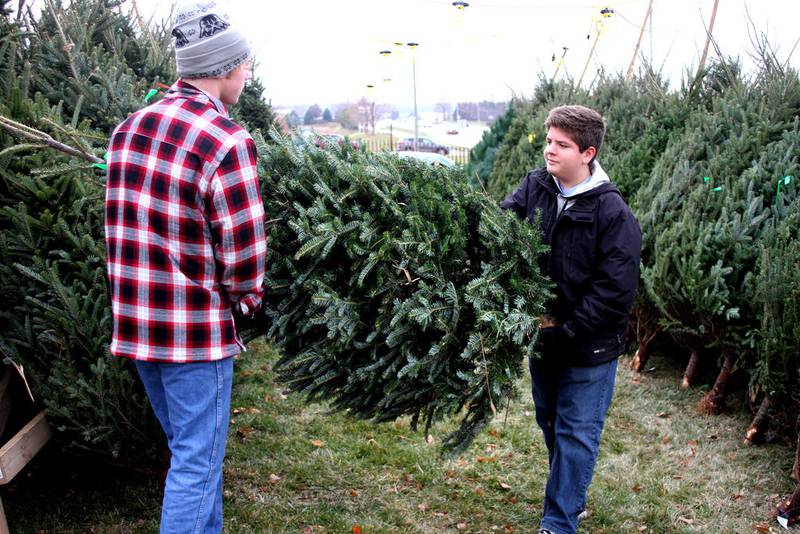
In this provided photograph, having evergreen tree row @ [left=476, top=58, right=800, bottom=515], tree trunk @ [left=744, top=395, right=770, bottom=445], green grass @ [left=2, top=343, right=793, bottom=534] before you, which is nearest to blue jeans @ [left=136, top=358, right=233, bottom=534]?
green grass @ [left=2, top=343, right=793, bottom=534]

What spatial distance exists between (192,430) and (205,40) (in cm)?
137

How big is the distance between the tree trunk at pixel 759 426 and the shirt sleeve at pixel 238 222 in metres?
3.65

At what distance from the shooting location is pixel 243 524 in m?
3.69

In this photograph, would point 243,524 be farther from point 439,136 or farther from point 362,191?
point 439,136

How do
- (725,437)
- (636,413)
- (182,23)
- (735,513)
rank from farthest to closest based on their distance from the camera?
1. (636,413)
2. (725,437)
3. (735,513)
4. (182,23)

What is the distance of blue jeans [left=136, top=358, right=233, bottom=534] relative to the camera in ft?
8.12

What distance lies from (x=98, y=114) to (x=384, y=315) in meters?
2.56

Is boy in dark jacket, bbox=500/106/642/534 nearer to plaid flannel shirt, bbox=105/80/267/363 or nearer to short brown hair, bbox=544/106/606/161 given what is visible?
short brown hair, bbox=544/106/606/161

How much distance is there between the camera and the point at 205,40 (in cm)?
235

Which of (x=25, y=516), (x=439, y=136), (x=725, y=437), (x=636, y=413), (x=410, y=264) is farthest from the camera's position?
(x=439, y=136)

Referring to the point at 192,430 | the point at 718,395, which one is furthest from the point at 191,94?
the point at 718,395

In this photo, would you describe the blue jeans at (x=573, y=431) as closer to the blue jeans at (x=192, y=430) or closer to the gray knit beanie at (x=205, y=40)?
the blue jeans at (x=192, y=430)

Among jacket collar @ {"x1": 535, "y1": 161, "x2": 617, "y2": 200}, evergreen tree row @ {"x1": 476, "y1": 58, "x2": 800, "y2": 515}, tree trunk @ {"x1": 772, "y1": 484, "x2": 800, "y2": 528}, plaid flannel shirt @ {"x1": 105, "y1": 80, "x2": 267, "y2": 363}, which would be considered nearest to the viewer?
plaid flannel shirt @ {"x1": 105, "y1": 80, "x2": 267, "y2": 363}

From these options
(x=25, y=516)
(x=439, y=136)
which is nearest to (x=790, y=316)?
(x=25, y=516)
